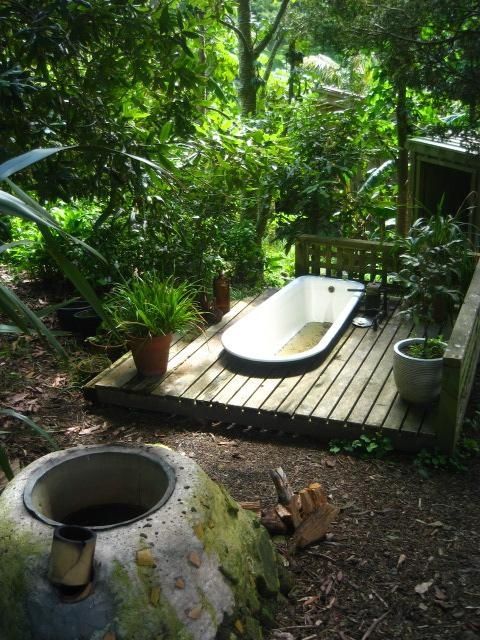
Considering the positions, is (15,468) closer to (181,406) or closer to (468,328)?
(181,406)

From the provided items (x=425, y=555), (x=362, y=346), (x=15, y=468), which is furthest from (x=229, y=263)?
(x=425, y=555)

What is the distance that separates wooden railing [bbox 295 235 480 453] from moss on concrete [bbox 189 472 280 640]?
4.93ft

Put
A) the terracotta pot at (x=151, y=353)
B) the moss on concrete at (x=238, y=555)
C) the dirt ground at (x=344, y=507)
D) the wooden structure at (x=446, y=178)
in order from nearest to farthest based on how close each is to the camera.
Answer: the moss on concrete at (x=238, y=555) → the dirt ground at (x=344, y=507) → the terracotta pot at (x=151, y=353) → the wooden structure at (x=446, y=178)

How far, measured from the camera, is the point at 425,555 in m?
2.92

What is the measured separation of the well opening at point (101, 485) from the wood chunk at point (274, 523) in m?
0.78

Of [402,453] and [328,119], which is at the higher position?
[328,119]

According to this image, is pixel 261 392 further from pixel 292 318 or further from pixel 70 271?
pixel 70 271

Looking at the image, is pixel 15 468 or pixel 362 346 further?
pixel 362 346

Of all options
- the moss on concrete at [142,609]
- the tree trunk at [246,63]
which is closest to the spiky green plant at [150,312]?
the moss on concrete at [142,609]

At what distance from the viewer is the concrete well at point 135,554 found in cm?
189

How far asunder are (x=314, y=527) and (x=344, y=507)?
386 millimetres

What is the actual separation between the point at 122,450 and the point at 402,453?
2.02 meters

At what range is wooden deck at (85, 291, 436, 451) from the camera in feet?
13.1

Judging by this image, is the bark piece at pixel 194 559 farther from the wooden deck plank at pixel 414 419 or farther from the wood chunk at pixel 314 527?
the wooden deck plank at pixel 414 419
